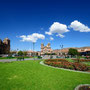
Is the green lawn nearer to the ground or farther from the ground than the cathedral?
nearer to the ground

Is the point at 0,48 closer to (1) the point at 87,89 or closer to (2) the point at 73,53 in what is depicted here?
(2) the point at 73,53

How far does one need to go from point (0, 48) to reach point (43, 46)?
5675 centimetres

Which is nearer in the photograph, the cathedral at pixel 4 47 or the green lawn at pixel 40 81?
the green lawn at pixel 40 81

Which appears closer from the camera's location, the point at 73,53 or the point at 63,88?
the point at 63,88

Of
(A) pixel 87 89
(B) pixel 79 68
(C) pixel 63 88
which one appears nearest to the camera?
(A) pixel 87 89

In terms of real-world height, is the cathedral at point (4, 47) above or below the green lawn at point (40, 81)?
above

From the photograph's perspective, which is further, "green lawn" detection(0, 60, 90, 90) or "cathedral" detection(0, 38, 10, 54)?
"cathedral" detection(0, 38, 10, 54)

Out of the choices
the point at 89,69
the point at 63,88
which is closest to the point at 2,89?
the point at 63,88

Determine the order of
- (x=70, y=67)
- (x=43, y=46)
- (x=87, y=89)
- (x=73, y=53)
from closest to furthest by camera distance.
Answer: (x=87, y=89), (x=70, y=67), (x=73, y=53), (x=43, y=46)

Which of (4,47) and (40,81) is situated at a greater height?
(4,47)

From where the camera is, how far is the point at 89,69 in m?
12.2

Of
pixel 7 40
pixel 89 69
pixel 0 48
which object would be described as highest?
pixel 7 40

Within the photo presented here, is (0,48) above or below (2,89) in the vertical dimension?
above

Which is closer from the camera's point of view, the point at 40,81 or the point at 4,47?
the point at 40,81
